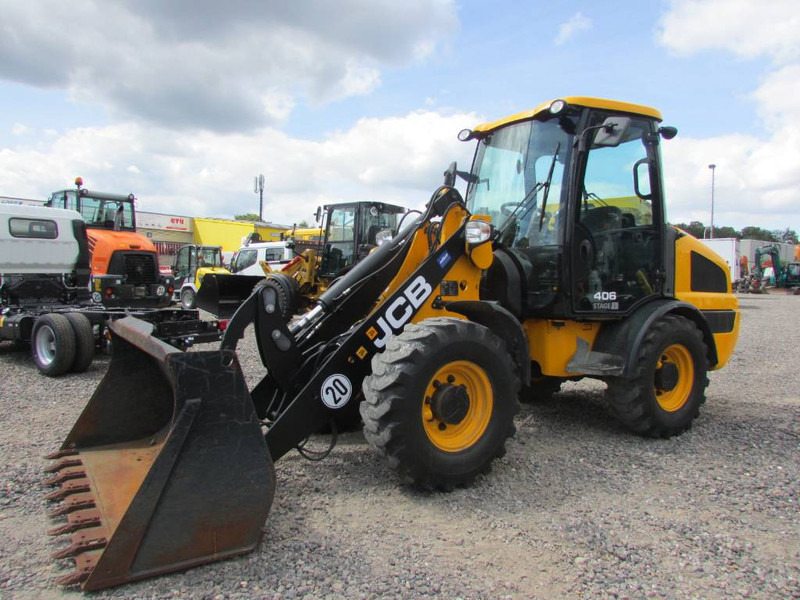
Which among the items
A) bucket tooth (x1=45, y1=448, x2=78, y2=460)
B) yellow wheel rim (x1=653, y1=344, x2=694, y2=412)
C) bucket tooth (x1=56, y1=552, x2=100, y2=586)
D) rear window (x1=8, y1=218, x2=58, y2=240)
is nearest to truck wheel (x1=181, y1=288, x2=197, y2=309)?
rear window (x1=8, y1=218, x2=58, y2=240)

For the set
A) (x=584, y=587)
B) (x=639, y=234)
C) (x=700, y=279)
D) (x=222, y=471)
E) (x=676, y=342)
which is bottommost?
(x=584, y=587)

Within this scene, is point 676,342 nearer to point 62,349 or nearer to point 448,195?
point 448,195

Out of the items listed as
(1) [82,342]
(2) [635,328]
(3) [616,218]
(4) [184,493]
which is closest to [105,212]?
(1) [82,342]

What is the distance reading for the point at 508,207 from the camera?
16.6 ft

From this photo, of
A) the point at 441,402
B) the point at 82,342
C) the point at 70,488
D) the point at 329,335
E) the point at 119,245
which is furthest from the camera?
the point at 119,245

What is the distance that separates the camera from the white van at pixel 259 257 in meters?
19.7

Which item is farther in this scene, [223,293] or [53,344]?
[223,293]

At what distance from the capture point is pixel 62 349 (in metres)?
7.50

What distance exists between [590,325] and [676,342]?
2.41 feet

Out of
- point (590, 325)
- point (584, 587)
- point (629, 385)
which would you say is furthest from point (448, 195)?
point (584, 587)

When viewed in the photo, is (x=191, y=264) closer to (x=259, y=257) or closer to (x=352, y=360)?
(x=259, y=257)

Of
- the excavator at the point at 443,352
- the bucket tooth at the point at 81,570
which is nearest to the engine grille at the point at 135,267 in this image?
the excavator at the point at 443,352

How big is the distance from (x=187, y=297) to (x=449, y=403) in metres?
18.4

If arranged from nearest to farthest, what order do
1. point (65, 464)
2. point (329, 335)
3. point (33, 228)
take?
1. point (65, 464)
2. point (329, 335)
3. point (33, 228)
